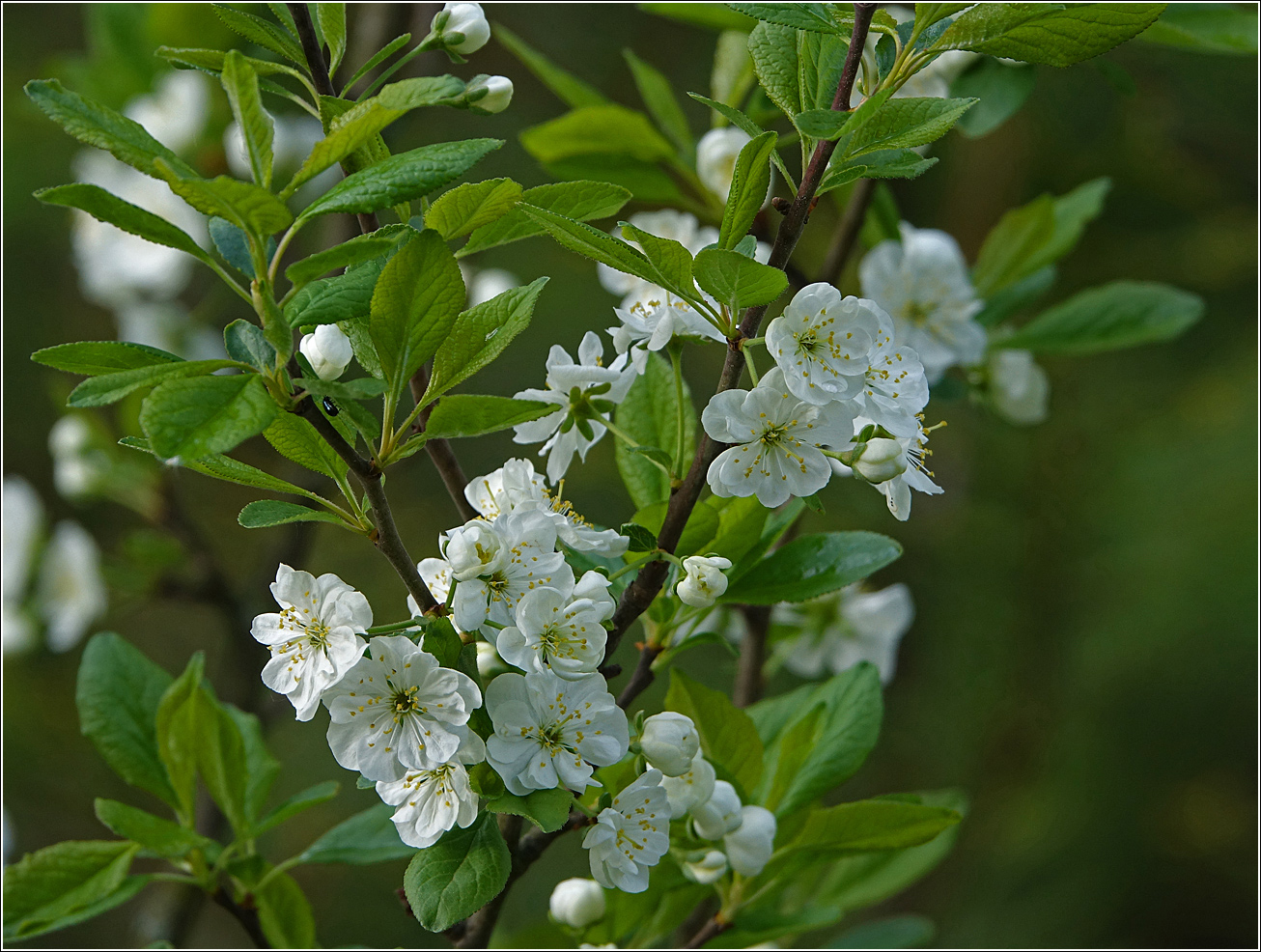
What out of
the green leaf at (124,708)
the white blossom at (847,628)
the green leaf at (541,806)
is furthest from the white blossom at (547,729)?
the white blossom at (847,628)

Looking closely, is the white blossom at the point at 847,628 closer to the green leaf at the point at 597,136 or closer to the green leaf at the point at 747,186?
the green leaf at the point at 597,136

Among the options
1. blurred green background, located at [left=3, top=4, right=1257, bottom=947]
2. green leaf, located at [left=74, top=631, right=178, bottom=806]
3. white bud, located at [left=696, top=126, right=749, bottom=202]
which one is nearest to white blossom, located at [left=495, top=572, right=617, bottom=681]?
green leaf, located at [left=74, top=631, right=178, bottom=806]

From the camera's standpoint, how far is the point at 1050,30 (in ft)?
1.72

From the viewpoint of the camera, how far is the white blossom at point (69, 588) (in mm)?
1464

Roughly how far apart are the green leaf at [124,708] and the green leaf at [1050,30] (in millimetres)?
749

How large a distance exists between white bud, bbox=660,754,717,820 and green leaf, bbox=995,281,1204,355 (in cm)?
77

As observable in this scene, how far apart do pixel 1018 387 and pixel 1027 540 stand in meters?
1.38

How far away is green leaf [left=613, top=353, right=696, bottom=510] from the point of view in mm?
689

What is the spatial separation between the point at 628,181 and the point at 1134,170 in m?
1.73

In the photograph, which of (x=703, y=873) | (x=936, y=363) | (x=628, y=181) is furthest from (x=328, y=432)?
(x=936, y=363)

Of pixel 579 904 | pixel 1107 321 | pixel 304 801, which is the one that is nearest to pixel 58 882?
pixel 304 801

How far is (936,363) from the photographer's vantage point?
3.54 feet

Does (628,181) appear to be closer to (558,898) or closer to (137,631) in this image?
(558,898)

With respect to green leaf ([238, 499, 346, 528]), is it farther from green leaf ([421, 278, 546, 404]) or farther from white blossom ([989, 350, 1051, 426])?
white blossom ([989, 350, 1051, 426])
